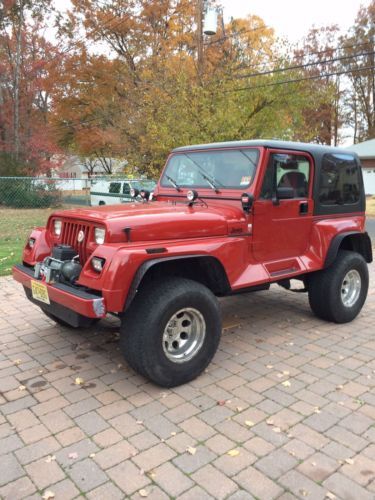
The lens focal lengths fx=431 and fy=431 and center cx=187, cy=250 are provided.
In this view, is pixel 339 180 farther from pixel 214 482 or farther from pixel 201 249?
pixel 214 482

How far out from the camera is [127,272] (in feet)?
9.96

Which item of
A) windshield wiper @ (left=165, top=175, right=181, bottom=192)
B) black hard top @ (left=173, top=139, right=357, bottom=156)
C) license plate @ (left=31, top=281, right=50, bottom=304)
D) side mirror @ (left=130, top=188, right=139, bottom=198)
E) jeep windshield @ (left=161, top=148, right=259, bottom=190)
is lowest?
license plate @ (left=31, top=281, right=50, bottom=304)

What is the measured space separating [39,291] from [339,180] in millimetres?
3450

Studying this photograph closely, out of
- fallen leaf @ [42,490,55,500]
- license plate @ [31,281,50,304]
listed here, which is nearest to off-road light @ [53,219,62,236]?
license plate @ [31,281,50,304]

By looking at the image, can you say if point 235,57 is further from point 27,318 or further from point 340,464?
point 340,464

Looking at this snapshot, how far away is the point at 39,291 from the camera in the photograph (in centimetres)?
356

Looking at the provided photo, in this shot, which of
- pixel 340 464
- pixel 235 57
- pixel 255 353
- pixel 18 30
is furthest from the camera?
pixel 18 30

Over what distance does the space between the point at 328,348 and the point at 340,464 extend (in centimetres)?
181

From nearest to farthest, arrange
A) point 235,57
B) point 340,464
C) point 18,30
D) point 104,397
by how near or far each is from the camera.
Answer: point 340,464
point 104,397
point 235,57
point 18,30

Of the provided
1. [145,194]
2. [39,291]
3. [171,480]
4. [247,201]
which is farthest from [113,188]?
[171,480]

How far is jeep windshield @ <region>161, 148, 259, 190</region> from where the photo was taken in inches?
163

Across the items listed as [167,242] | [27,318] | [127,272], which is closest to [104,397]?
[127,272]

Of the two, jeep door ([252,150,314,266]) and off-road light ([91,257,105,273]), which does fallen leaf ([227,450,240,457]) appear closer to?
off-road light ([91,257,105,273])

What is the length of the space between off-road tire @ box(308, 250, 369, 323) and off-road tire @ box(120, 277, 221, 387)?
177cm
